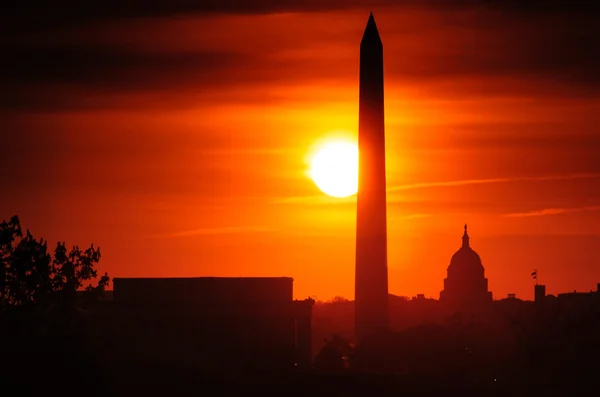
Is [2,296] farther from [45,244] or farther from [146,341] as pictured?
[146,341]

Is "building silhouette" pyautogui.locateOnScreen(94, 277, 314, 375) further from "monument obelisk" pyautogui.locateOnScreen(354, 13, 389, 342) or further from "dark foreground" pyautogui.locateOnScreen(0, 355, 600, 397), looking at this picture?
"dark foreground" pyautogui.locateOnScreen(0, 355, 600, 397)

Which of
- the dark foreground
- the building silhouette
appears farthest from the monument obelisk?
the dark foreground

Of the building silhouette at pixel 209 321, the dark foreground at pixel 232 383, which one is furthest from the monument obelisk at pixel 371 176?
the dark foreground at pixel 232 383

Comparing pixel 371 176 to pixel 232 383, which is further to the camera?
pixel 371 176

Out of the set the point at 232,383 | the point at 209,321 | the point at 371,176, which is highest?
the point at 371,176

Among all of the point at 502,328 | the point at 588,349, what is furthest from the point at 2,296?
the point at 502,328

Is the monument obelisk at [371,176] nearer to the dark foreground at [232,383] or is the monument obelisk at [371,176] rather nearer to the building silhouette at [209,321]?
the building silhouette at [209,321]

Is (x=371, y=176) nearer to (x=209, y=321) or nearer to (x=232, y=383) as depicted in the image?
(x=209, y=321)

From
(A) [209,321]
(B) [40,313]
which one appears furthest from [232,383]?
(A) [209,321]
